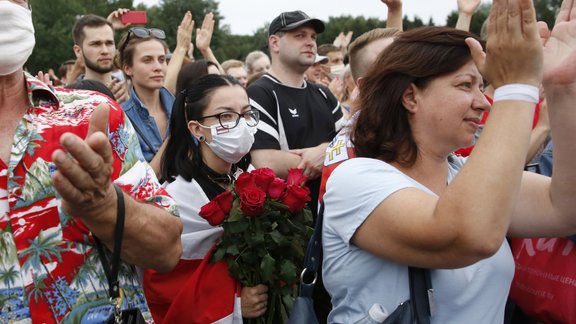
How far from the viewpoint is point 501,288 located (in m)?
2.39

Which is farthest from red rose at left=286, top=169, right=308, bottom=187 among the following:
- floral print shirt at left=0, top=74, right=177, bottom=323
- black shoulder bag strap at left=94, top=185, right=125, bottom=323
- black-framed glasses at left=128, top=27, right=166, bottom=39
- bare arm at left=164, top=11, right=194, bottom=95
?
bare arm at left=164, top=11, right=194, bottom=95

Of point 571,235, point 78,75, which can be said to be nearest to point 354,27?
point 78,75

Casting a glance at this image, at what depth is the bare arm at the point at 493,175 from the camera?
6.41 ft

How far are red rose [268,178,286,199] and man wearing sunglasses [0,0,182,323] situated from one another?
1.09 metres

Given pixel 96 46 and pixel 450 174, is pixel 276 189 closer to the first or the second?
pixel 450 174

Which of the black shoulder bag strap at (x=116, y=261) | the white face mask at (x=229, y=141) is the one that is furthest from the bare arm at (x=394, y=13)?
the black shoulder bag strap at (x=116, y=261)

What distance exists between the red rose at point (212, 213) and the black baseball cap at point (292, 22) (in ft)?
9.46

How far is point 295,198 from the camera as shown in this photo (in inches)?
133

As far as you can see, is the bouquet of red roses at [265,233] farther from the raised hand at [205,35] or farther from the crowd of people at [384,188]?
the raised hand at [205,35]

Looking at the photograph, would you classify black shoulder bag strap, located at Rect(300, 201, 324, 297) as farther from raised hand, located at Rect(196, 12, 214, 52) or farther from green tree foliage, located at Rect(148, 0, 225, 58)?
green tree foliage, located at Rect(148, 0, 225, 58)

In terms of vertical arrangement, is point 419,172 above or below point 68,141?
below

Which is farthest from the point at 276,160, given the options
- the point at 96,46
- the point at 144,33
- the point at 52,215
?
the point at 96,46

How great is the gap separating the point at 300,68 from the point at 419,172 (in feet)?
10.6

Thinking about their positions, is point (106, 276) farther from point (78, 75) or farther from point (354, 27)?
point (354, 27)
